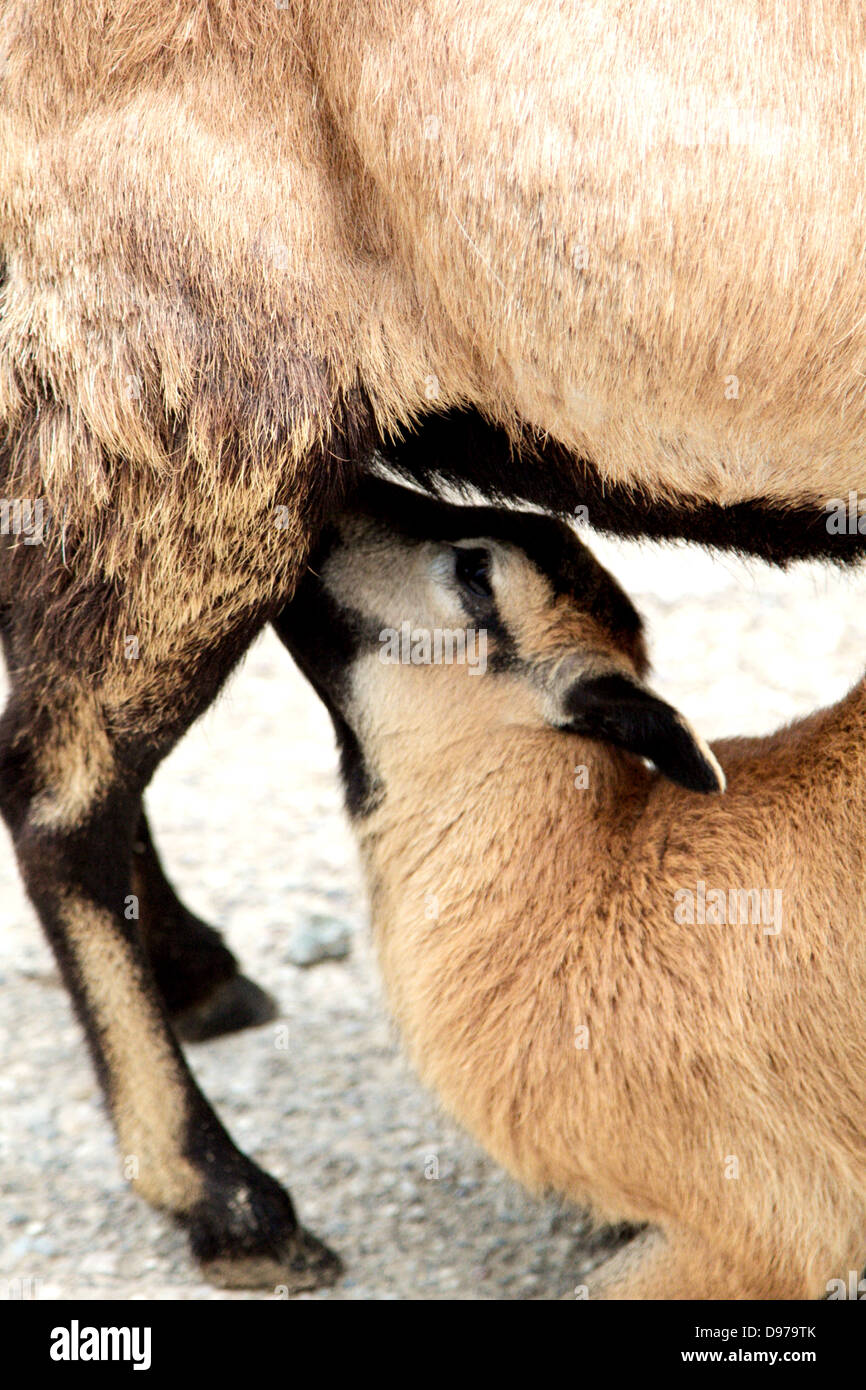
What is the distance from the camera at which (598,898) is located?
314cm

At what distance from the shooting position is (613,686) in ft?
10.3

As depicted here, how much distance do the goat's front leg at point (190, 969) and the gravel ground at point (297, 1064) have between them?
0.07 meters

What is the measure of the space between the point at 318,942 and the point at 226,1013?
467 millimetres

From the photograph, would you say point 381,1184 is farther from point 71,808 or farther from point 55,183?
point 55,183

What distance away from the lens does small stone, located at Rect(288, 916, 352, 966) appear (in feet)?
15.0

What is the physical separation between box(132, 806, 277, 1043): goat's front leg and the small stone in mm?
295

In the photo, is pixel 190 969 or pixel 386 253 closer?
pixel 386 253

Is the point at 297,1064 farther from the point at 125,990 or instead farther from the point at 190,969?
the point at 125,990

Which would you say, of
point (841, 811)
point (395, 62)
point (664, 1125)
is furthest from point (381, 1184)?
point (395, 62)

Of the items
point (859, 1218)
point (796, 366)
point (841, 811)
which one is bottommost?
point (859, 1218)

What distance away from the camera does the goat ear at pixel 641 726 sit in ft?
Result: 9.53

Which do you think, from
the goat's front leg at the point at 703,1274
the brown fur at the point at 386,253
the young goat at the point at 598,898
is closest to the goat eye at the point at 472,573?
the young goat at the point at 598,898

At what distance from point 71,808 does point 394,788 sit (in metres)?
0.71

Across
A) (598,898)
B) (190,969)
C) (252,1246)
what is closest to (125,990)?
(252,1246)
